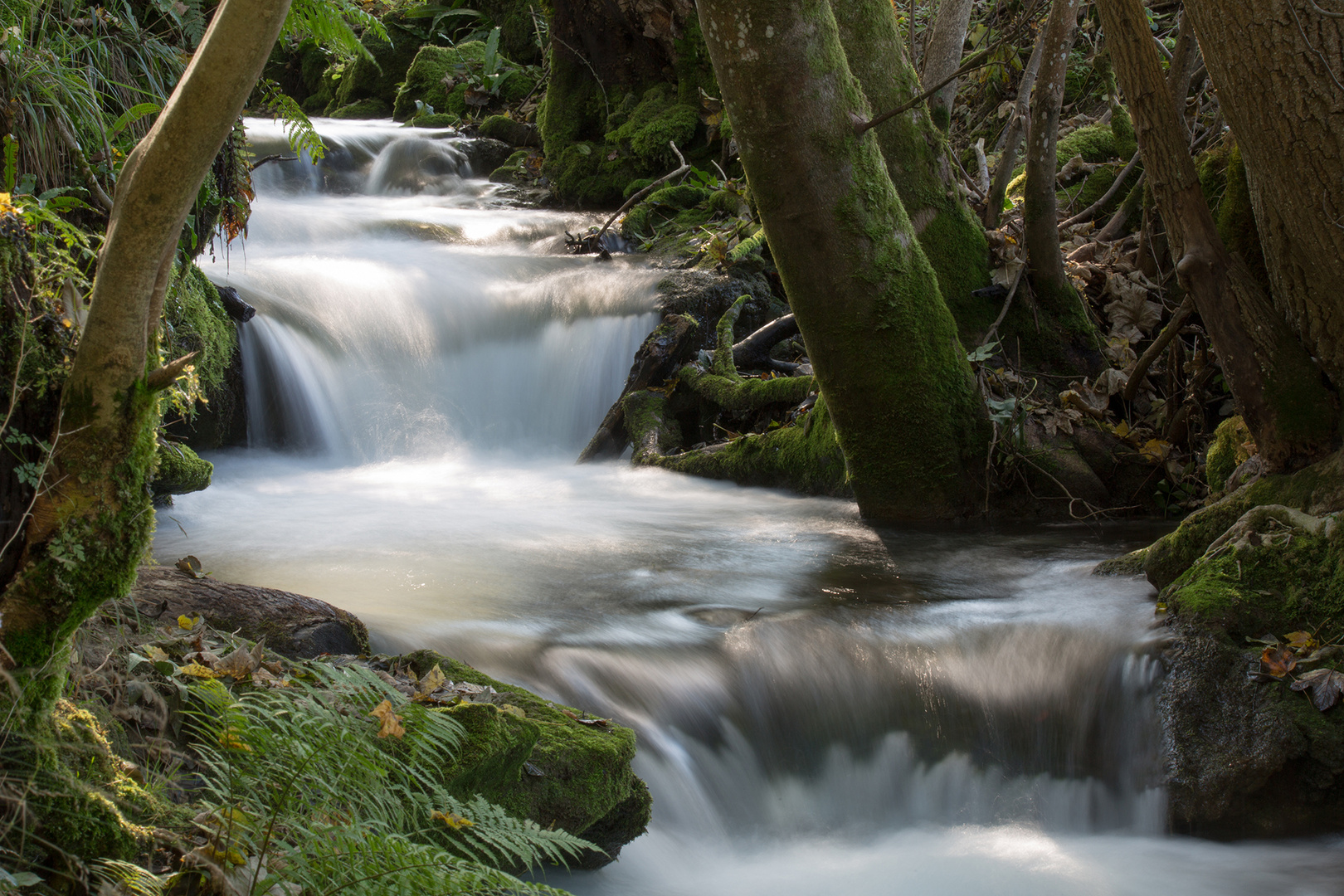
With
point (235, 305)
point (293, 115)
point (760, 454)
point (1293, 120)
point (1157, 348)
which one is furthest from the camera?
point (235, 305)

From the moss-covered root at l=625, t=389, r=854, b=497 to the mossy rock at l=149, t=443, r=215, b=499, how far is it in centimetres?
331

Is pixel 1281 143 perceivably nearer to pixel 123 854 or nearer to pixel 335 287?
pixel 123 854

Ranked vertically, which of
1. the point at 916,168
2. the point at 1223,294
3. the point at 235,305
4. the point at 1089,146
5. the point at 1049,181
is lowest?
the point at 235,305

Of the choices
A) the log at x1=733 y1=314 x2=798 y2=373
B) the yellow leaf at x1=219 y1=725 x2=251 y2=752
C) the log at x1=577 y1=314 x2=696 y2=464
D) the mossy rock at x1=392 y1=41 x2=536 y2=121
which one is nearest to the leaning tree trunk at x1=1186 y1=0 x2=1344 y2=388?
the yellow leaf at x1=219 y1=725 x2=251 y2=752

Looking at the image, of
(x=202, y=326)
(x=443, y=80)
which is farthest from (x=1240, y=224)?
(x=443, y=80)

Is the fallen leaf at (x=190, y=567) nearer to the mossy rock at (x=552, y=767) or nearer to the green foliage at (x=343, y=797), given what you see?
the mossy rock at (x=552, y=767)

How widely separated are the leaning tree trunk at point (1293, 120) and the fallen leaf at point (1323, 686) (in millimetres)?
1317

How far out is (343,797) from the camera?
79.5 inches

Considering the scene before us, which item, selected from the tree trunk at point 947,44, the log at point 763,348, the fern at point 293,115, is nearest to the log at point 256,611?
the fern at point 293,115

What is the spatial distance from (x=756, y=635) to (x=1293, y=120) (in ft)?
9.25

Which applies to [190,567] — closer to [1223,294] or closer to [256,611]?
[256,611]

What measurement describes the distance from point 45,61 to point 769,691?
336cm

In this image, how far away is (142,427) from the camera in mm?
1981

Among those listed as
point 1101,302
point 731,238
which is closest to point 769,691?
point 1101,302
